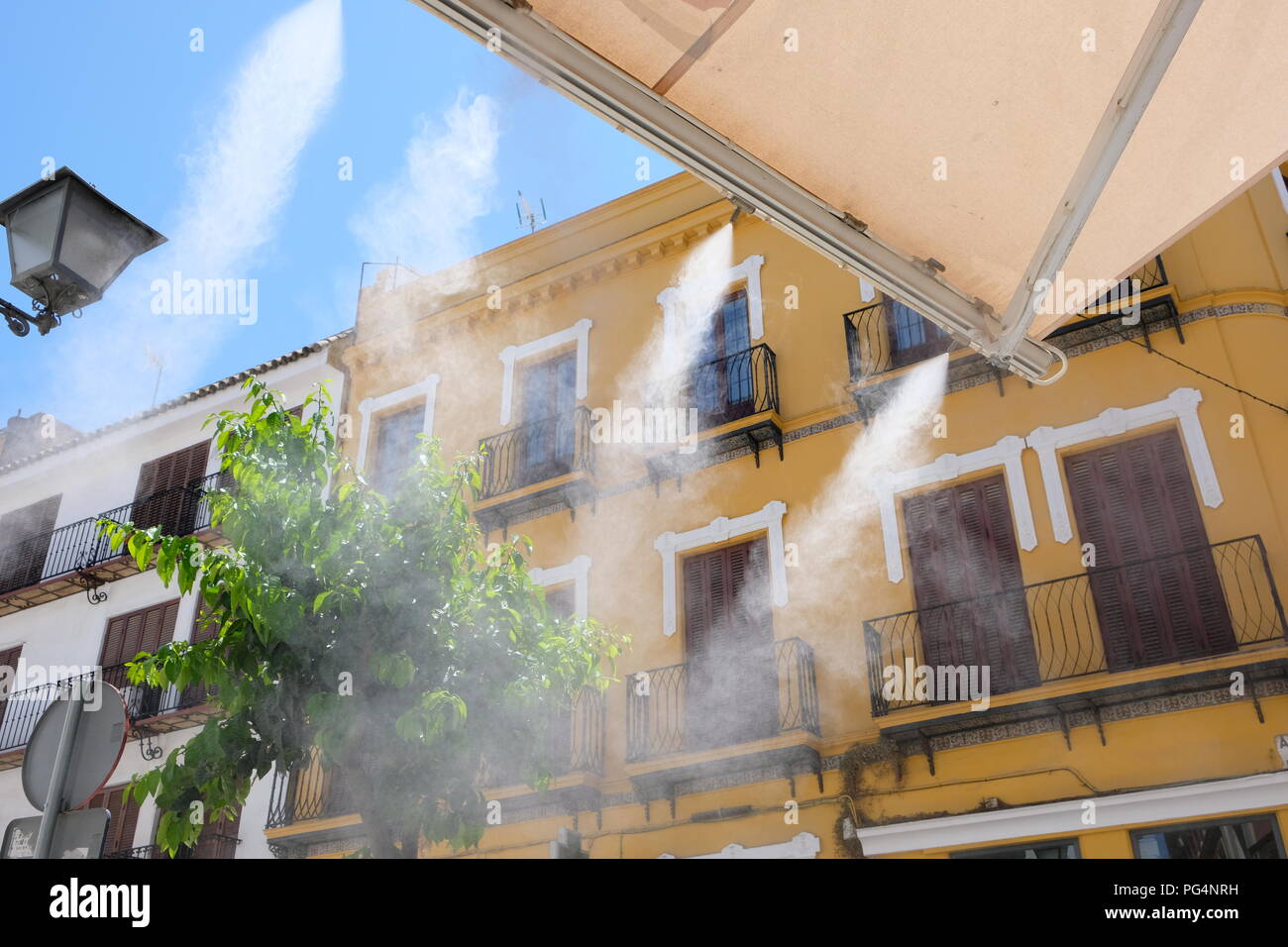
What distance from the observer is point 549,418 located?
1508cm

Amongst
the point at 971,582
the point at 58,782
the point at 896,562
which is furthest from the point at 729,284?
the point at 58,782

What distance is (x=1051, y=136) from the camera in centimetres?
263

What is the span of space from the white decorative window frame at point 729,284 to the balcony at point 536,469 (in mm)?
1641

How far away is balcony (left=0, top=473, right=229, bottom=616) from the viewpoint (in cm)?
1855

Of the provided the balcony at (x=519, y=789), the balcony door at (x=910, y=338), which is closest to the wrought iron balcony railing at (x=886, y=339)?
the balcony door at (x=910, y=338)

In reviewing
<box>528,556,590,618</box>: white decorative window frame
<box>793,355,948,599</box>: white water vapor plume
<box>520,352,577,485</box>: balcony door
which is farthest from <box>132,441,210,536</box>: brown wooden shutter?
<box>793,355,948,599</box>: white water vapor plume

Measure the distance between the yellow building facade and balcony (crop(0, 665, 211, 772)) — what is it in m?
3.02

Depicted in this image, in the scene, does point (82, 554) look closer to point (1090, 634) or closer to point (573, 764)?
point (573, 764)

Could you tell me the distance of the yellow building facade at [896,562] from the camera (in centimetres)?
1011

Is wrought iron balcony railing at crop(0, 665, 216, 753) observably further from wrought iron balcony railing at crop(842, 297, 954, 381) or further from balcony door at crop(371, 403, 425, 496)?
wrought iron balcony railing at crop(842, 297, 954, 381)

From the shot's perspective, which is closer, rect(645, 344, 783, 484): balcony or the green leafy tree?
the green leafy tree

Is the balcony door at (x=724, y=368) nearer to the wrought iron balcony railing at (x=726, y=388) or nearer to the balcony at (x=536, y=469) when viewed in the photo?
the wrought iron balcony railing at (x=726, y=388)

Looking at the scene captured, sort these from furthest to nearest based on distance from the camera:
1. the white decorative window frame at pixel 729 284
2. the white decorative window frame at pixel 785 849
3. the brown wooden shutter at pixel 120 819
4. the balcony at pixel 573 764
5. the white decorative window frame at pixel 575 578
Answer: the brown wooden shutter at pixel 120 819
the white decorative window frame at pixel 729 284
the white decorative window frame at pixel 575 578
the balcony at pixel 573 764
the white decorative window frame at pixel 785 849

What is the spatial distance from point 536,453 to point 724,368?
280 centimetres
